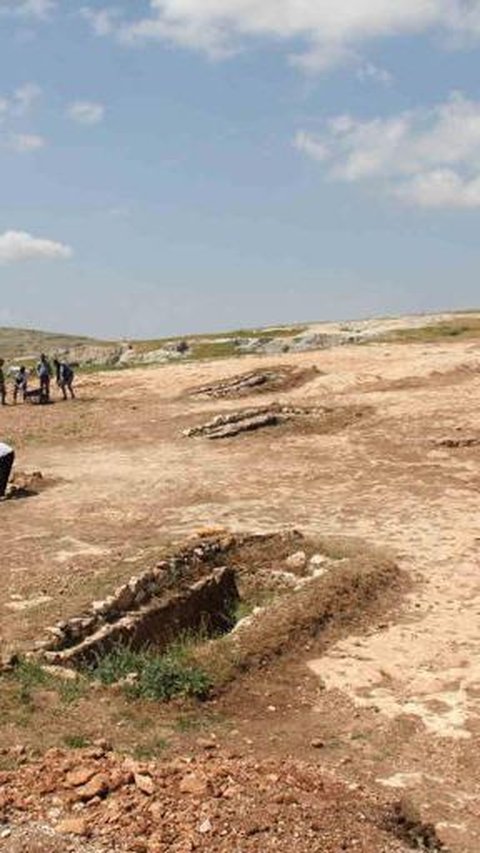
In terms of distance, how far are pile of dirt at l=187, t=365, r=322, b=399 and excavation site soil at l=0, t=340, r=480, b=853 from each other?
7192mm

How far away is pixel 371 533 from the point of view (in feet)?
53.7

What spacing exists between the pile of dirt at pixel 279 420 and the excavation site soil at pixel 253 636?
22 centimetres

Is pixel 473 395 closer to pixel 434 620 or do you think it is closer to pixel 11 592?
pixel 434 620

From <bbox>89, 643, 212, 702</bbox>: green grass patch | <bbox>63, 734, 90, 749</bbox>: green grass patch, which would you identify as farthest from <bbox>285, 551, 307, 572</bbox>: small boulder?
<bbox>63, 734, 90, 749</bbox>: green grass patch

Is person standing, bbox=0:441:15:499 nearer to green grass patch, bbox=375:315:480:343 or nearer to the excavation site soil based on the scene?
the excavation site soil

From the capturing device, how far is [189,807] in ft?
22.7

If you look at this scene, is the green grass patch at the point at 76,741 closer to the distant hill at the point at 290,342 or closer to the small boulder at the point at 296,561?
the small boulder at the point at 296,561

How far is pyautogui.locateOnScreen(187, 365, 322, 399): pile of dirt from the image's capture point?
3381cm

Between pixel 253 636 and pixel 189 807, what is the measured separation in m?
4.49

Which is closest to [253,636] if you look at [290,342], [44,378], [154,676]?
[154,676]

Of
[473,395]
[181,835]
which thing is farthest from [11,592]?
[473,395]

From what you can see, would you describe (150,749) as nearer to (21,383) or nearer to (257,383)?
(257,383)

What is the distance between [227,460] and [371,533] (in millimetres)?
7527

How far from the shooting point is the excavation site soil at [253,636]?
7086 mm
